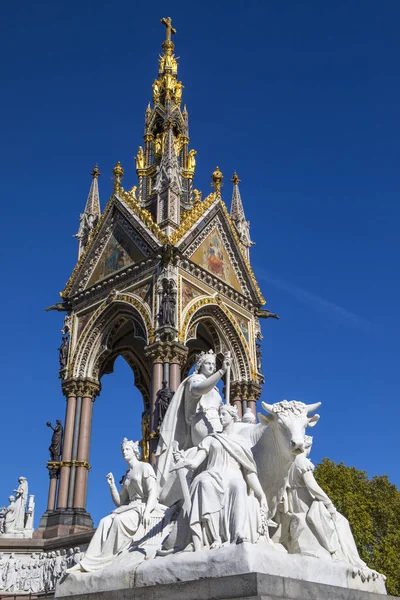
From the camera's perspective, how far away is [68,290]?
2800 cm

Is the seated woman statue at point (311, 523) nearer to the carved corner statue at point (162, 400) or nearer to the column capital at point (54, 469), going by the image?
the carved corner statue at point (162, 400)

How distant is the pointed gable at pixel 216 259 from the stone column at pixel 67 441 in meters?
7.07

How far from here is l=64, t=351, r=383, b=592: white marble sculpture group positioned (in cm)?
527

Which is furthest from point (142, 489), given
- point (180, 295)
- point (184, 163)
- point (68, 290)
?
point (184, 163)

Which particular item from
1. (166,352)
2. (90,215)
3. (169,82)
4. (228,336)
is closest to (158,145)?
(169,82)

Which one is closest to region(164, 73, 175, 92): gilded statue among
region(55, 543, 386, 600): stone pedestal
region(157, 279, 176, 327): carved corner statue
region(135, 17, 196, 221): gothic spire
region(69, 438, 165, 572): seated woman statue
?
region(135, 17, 196, 221): gothic spire

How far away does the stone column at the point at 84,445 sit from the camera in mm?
23453

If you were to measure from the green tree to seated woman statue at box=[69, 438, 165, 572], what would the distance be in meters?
17.8

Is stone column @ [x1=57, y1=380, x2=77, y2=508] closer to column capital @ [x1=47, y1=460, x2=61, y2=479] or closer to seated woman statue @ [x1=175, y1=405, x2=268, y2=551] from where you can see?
column capital @ [x1=47, y1=460, x2=61, y2=479]

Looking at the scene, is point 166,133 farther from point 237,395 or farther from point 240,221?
point 237,395

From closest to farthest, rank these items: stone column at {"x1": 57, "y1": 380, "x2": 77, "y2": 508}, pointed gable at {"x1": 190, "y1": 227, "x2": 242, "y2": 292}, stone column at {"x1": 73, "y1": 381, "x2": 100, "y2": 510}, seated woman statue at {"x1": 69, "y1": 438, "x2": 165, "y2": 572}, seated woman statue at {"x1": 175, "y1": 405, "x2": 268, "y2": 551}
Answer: seated woman statue at {"x1": 175, "y1": 405, "x2": 268, "y2": 551} → seated woman statue at {"x1": 69, "y1": 438, "x2": 165, "y2": 572} → stone column at {"x1": 57, "y1": 380, "x2": 77, "y2": 508} → stone column at {"x1": 73, "y1": 381, "x2": 100, "y2": 510} → pointed gable at {"x1": 190, "y1": 227, "x2": 242, "y2": 292}

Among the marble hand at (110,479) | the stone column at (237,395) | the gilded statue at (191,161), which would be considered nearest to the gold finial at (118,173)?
the gilded statue at (191,161)

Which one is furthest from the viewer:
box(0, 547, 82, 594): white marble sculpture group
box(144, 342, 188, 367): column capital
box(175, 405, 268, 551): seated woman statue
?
box(144, 342, 188, 367): column capital

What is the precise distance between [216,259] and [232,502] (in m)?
22.3
